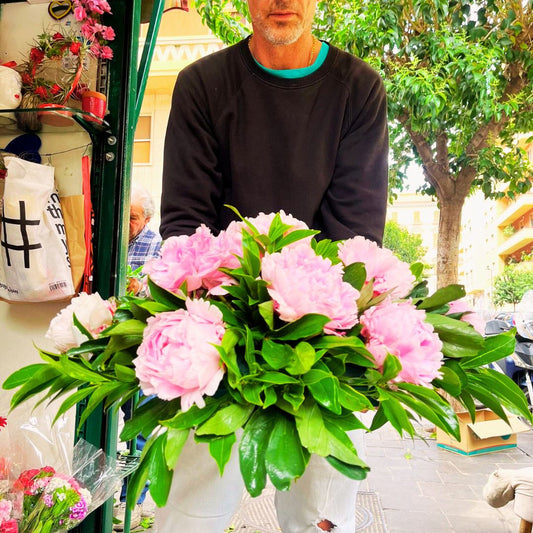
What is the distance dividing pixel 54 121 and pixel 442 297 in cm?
160

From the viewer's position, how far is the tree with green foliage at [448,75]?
4973 mm

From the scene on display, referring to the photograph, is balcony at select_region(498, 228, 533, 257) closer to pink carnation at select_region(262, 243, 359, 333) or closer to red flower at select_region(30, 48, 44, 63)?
red flower at select_region(30, 48, 44, 63)

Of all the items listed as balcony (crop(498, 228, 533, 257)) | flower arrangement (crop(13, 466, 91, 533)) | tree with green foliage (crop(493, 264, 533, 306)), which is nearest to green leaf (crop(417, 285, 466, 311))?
flower arrangement (crop(13, 466, 91, 533))

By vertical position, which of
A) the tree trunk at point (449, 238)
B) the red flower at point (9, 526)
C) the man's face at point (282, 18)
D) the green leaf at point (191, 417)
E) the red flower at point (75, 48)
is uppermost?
the man's face at point (282, 18)

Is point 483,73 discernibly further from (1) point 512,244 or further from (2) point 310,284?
(1) point 512,244

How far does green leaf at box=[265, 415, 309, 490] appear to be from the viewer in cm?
61

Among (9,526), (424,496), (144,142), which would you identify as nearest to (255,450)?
(9,526)

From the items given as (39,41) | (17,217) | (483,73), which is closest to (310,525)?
(17,217)

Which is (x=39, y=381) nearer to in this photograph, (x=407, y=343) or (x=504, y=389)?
(x=407, y=343)

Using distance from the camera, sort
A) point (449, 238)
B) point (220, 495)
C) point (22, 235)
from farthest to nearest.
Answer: point (449, 238)
point (22, 235)
point (220, 495)

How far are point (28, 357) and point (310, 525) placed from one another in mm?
1434

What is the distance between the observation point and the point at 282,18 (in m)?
1.43

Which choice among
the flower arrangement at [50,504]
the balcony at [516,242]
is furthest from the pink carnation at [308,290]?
the balcony at [516,242]

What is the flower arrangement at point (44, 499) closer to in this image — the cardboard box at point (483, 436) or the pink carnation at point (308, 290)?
the pink carnation at point (308, 290)
